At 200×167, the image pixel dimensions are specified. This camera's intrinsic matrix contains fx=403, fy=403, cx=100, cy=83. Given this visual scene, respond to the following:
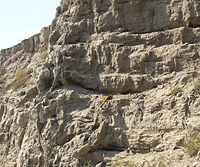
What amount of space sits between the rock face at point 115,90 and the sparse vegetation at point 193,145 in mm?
198

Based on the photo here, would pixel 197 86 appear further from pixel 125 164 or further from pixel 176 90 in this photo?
pixel 125 164

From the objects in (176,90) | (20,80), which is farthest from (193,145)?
(20,80)

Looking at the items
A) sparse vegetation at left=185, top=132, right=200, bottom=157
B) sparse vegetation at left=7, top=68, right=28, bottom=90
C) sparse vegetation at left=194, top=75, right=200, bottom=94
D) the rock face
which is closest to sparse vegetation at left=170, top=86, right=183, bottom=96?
the rock face

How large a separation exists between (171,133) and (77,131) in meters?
2.95

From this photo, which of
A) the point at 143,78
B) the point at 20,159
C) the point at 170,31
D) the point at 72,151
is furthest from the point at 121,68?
the point at 20,159

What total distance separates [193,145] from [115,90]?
3944mm

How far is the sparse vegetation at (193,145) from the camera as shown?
9267mm

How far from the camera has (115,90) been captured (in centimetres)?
1268

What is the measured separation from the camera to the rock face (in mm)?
10891

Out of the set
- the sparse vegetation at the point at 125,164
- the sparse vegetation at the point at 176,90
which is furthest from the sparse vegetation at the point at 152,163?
the sparse vegetation at the point at 176,90

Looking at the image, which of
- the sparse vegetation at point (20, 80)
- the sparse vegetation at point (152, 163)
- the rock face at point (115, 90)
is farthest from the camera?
the sparse vegetation at point (20, 80)

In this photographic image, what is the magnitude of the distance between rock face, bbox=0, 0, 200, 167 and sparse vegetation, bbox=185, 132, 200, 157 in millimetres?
Answer: 198

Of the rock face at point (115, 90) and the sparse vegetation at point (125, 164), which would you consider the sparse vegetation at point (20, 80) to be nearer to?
the rock face at point (115, 90)

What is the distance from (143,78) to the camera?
40.1 feet
